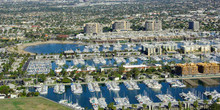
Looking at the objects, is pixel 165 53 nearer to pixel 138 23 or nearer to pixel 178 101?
pixel 178 101

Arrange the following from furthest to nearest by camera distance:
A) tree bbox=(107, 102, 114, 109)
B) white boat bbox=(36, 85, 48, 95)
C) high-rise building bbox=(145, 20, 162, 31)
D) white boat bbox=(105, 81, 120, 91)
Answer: high-rise building bbox=(145, 20, 162, 31), white boat bbox=(105, 81, 120, 91), white boat bbox=(36, 85, 48, 95), tree bbox=(107, 102, 114, 109)

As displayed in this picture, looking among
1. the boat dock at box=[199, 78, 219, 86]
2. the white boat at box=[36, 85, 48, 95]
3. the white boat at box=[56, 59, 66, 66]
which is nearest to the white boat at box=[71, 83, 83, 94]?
the white boat at box=[36, 85, 48, 95]

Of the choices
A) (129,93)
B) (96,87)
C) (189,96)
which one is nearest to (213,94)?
(189,96)

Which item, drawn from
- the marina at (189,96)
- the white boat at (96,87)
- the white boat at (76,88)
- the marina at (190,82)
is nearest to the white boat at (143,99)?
the marina at (189,96)

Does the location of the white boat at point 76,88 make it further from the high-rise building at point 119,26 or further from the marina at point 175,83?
the high-rise building at point 119,26

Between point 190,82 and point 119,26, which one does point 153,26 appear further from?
point 190,82

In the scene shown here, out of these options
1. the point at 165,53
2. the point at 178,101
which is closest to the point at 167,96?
the point at 178,101

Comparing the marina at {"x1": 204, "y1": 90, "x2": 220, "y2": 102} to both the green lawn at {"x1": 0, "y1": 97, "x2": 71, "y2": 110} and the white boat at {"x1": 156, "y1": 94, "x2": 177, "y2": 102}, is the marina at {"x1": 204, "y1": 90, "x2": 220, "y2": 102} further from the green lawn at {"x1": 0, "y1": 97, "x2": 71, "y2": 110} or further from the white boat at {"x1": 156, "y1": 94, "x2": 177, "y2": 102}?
the green lawn at {"x1": 0, "y1": 97, "x2": 71, "y2": 110}
